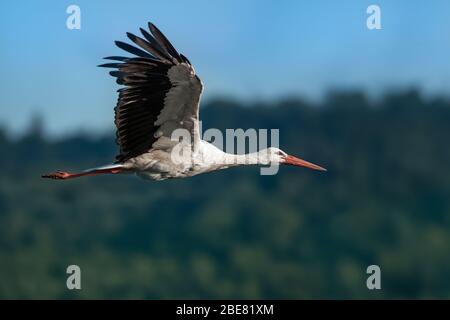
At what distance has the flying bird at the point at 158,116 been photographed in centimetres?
1143

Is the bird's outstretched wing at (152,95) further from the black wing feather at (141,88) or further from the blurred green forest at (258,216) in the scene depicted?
the blurred green forest at (258,216)

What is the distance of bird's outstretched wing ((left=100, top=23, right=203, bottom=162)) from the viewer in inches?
449

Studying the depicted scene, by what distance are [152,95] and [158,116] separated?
0.80ft

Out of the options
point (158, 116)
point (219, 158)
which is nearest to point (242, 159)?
point (219, 158)

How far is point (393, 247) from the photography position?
1544 inches

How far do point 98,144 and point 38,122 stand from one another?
579cm

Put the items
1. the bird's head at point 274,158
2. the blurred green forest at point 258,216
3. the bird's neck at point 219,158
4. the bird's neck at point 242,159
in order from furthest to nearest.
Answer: the blurred green forest at point 258,216 < the bird's head at point 274,158 < the bird's neck at point 242,159 < the bird's neck at point 219,158

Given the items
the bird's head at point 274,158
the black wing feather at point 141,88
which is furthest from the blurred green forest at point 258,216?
the black wing feather at point 141,88

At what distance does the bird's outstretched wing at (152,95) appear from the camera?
11.4 m

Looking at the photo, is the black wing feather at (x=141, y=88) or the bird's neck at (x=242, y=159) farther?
the bird's neck at (x=242, y=159)

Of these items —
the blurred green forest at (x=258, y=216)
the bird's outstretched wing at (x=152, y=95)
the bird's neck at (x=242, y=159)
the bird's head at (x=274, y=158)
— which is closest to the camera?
Result: the bird's outstretched wing at (x=152, y=95)

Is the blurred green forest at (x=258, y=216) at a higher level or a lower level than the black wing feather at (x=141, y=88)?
lower
